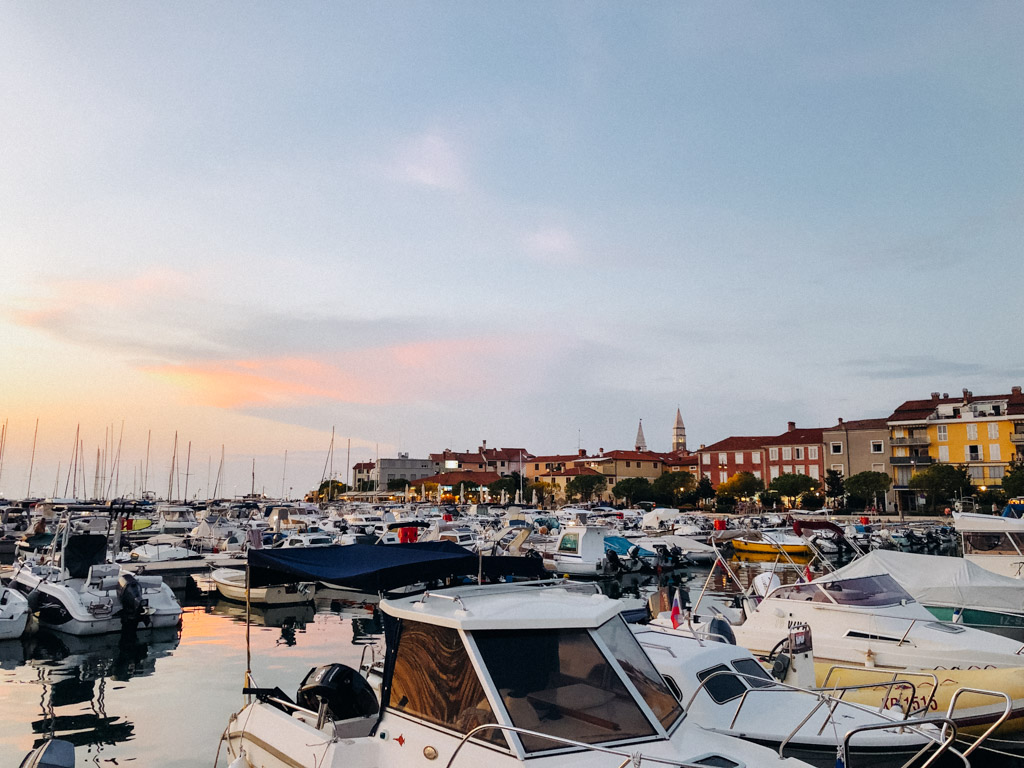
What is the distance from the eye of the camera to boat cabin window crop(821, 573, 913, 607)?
14.2 metres

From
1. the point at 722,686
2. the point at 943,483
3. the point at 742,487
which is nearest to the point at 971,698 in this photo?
the point at 722,686

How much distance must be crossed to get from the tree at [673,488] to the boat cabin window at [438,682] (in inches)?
3458

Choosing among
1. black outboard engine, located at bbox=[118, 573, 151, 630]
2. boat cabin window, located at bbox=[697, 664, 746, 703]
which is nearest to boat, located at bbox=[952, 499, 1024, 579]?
boat cabin window, located at bbox=[697, 664, 746, 703]

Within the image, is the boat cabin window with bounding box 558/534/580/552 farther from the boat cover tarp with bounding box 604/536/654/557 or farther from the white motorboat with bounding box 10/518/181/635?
the white motorboat with bounding box 10/518/181/635

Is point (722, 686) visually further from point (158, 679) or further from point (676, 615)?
point (158, 679)

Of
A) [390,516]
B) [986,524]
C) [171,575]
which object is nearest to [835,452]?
[390,516]

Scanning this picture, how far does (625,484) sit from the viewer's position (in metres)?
97.5

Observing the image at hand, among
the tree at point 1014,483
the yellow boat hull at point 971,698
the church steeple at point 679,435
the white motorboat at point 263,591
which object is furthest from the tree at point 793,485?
the church steeple at point 679,435

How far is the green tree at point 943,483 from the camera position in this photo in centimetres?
6581

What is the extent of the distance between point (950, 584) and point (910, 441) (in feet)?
230

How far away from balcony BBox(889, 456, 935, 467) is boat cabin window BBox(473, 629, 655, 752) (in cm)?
8372

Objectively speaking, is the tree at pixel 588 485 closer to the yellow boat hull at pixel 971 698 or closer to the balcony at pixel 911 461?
the balcony at pixel 911 461

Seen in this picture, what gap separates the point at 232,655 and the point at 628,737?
14723 millimetres

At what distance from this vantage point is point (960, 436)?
255 feet
